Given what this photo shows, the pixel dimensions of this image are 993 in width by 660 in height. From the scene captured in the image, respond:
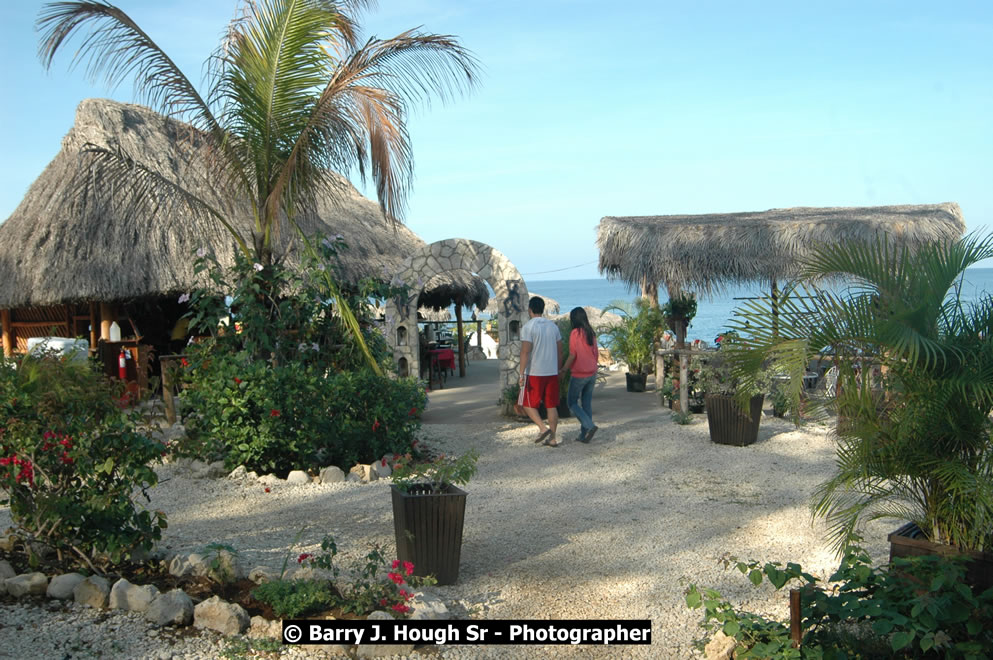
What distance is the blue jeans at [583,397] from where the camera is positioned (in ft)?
29.9

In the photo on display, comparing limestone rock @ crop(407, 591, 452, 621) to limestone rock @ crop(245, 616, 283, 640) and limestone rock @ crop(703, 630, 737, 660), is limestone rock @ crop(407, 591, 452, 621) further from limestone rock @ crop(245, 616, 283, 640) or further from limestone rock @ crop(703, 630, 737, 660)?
limestone rock @ crop(703, 630, 737, 660)

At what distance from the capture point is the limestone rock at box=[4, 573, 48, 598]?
429cm

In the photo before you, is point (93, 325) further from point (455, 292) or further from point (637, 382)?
point (637, 382)

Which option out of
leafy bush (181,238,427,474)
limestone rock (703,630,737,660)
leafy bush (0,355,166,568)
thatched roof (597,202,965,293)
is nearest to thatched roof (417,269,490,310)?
thatched roof (597,202,965,293)

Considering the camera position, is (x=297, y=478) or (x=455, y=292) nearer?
(x=297, y=478)

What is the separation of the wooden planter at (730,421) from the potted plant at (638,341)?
4940 mm

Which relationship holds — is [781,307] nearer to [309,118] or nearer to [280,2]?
[309,118]

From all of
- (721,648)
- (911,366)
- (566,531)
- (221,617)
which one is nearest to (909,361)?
(911,366)

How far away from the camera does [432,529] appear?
470cm

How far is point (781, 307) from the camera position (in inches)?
170

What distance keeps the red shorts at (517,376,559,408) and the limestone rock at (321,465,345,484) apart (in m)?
2.50

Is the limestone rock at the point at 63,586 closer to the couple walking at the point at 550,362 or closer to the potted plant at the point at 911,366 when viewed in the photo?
the potted plant at the point at 911,366

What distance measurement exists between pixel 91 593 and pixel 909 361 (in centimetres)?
428

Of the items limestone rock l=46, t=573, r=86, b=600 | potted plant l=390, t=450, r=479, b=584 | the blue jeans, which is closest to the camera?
limestone rock l=46, t=573, r=86, b=600
